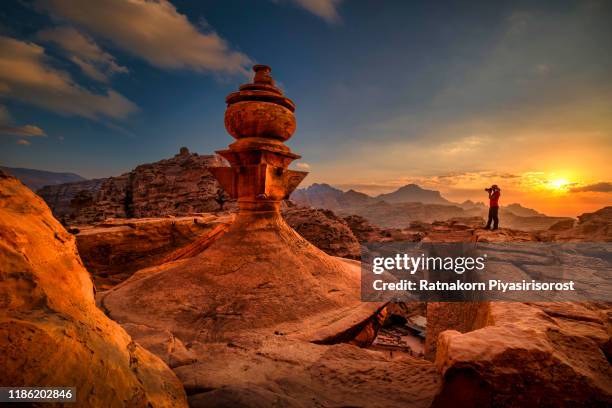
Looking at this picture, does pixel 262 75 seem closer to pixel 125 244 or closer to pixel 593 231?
pixel 125 244

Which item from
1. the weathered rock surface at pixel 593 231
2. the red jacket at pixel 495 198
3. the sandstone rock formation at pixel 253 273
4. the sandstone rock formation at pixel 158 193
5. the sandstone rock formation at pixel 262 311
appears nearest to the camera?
the sandstone rock formation at pixel 262 311

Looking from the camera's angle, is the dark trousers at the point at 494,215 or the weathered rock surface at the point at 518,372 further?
the dark trousers at the point at 494,215

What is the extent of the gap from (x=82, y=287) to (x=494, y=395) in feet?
7.25

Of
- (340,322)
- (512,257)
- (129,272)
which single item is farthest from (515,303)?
(129,272)

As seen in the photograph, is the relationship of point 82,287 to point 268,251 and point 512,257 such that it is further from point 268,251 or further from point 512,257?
point 512,257

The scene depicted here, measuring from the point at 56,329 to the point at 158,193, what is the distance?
2476 centimetres

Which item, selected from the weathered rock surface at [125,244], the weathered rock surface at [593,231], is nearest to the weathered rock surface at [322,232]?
the weathered rock surface at [125,244]

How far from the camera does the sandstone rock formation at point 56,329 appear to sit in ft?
2.99

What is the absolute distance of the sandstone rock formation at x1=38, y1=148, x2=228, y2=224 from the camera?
67.9 ft

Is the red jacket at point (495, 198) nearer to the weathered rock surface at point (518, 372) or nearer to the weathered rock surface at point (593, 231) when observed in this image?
the weathered rock surface at point (593, 231)

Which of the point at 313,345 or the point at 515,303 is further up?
the point at 515,303

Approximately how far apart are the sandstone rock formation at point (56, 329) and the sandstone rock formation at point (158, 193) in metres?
18.5

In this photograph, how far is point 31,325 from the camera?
0.98 meters

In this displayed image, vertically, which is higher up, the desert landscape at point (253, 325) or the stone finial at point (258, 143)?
the stone finial at point (258, 143)
